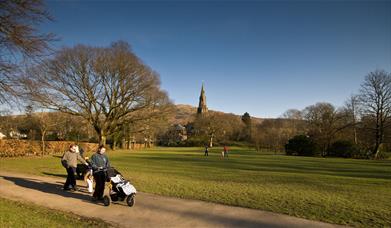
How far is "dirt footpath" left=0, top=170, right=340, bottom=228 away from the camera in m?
6.61

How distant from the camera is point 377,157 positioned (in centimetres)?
4084

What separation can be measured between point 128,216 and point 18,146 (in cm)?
2935

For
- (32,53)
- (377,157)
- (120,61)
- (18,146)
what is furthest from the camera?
(377,157)

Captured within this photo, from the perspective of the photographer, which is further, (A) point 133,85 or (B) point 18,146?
(A) point 133,85

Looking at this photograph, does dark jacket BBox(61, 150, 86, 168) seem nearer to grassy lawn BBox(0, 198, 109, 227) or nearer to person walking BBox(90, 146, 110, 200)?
person walking BBox(90, 146, 110, 200)

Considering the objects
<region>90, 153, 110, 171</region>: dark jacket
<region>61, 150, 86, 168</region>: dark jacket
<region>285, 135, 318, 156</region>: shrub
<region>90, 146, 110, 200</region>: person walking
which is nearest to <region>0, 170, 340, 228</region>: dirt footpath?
<region>90, 146, 110, 200</region>: person walking

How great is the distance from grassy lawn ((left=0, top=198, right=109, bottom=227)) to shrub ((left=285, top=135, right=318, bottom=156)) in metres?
44.1

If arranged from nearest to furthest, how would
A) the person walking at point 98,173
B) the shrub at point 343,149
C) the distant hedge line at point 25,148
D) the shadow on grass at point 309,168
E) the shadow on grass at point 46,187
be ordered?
the person walking at point 98,173 < the shadow on grass at point 46,187 < the shadow on grass at point 309,168 < the distant hedge line at point 25,148 < the shrub at point 343,149

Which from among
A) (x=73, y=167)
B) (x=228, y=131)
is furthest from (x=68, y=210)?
(x=228, y=131)

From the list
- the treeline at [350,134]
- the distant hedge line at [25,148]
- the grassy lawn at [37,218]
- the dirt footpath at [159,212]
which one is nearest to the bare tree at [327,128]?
the treeline at [350,134]

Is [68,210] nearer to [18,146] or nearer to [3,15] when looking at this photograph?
[3,15]

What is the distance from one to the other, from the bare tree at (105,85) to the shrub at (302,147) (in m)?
24.3

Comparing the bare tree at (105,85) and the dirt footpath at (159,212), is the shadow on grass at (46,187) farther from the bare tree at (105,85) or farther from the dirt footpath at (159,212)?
the bare tree at (105,85)

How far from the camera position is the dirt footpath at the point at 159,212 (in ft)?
21.7
